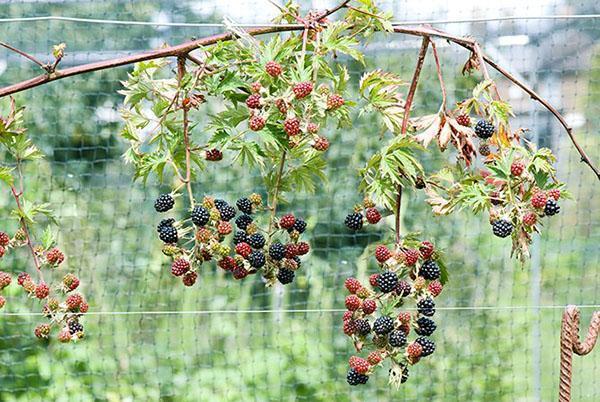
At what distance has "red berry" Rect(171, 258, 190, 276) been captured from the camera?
52.7 inches

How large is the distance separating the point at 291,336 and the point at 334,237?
33cm

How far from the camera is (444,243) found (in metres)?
3.47

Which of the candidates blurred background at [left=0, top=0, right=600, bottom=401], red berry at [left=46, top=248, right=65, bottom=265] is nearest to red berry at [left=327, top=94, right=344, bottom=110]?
red berry at [left=46, top=248, right=65, bottom=265]

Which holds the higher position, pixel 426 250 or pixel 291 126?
pixel 291 126

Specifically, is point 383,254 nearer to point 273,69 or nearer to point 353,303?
point 353,303

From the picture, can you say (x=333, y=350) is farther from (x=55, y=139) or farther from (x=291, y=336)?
(x=55, y=139)

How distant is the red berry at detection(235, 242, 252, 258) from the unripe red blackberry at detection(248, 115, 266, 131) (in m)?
0.18

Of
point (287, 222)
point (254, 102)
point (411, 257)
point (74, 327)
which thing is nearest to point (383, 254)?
point (411, 257)

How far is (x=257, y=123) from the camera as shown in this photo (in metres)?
1.27

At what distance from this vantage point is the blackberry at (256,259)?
1.38 m

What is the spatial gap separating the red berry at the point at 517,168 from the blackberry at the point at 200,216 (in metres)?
0.36

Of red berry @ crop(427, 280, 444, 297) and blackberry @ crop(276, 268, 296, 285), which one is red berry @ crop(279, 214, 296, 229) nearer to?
blackberry @ crop(276, 268, 296, 285)

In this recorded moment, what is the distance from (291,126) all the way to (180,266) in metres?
0.22

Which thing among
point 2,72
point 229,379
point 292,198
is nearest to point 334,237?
point 292,198
